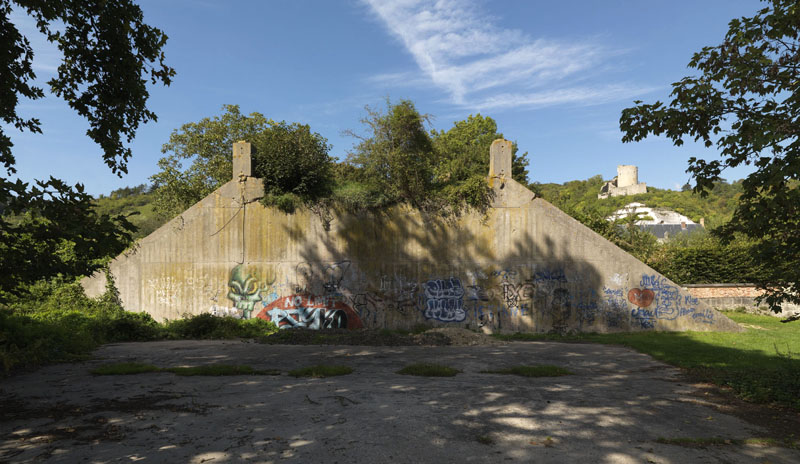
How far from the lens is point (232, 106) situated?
29.6 metres

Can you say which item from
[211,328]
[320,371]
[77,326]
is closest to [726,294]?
[320,371]

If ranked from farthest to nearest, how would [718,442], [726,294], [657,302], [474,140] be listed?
[474,140] → [726,294] → [657,302] → [718,442]

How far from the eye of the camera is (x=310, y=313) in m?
15.5

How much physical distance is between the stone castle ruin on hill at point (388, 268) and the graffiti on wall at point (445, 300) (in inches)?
1.4

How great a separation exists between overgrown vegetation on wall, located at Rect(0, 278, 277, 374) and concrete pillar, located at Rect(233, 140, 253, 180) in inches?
202

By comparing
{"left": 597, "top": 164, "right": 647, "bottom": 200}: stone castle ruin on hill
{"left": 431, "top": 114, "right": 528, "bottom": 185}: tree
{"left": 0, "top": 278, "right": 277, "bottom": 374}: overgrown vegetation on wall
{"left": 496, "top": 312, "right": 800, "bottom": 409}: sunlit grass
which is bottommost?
{"left": 496, "top": 312, "right": 800, "bottom": 409}: sunlit grass

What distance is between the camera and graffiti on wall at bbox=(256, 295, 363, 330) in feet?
50.6

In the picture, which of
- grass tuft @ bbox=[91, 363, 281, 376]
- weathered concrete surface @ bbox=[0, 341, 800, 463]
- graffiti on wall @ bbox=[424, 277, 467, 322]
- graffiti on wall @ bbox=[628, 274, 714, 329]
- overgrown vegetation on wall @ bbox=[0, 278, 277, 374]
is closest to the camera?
weathered concrete surface @ bbox=[0, 341, 800, 463]

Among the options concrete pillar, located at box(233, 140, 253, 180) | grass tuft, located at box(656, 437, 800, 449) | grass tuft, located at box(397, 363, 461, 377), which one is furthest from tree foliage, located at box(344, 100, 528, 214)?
grass tuft, located at box(656, 437, 800, 449)

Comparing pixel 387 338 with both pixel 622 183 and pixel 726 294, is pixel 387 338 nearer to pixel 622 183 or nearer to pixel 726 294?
pixel 726 294

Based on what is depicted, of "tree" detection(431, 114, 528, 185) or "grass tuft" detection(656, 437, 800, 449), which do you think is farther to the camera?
"tree" detection(431, 114, 528, 185)

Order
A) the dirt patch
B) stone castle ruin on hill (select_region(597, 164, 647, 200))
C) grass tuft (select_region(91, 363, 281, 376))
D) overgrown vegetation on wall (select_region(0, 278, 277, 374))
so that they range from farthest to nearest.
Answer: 1. stone castle ruin on hill (select_region(597, 164, 647, 200))
2. the dirt patch
3. overgrown vegetation on wall (select_region(0, 278, 277, 374))
4. grass tuft (select_region(91, 363, 281, 376))

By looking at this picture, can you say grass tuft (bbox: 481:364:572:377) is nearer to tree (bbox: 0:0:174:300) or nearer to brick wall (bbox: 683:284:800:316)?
tree (bbox: 0:0:174:300)

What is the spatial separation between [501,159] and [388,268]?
5.64 m
